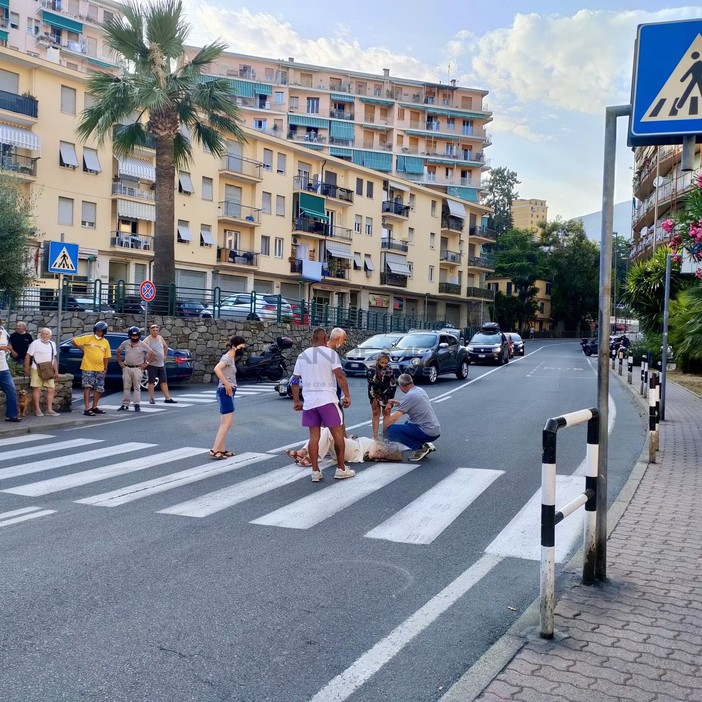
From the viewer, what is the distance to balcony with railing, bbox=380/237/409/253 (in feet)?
211

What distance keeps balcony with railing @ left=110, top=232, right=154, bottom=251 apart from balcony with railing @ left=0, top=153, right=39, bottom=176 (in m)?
5.47

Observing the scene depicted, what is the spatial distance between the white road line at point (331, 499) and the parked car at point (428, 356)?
43.4 feet

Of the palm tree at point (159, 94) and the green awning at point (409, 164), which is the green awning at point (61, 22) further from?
the palm tree at point (159, 94)

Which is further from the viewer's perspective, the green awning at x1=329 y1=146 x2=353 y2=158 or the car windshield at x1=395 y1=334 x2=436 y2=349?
the green awning at x1=329 y1=146 x2=353 y2=158

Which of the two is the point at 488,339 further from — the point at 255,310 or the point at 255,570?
the point at 255,570

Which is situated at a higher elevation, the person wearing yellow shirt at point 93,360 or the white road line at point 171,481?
the person wearing yellow shirt at point 93,360

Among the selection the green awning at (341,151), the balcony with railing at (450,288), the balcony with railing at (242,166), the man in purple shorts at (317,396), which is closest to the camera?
the man in purple shorts at (317,396)

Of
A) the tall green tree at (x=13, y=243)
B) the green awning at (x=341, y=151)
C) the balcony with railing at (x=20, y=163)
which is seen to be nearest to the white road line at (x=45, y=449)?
the tall green tree at (x=13, y=243)

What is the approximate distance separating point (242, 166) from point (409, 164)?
35.4 meters

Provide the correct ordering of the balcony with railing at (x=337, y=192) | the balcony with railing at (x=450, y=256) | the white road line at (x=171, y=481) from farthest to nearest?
the balcony with railing at (x=450, y=256) < the balcony with railing at (x=337, y=192) < the white road line at (x=171, y=481)

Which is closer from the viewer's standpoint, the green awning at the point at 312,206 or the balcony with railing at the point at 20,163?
the balcony with railing at the point at 20,163

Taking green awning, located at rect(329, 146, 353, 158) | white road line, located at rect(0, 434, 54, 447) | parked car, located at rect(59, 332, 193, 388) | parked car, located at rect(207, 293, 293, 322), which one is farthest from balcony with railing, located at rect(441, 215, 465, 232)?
white road line, located at rect(0, 434, 54, 447)

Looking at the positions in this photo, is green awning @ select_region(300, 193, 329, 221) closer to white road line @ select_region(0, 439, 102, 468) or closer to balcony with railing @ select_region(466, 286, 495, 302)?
balcony with railing @ select_region(466, 286, 495, 302)

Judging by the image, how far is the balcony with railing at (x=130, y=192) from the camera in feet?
137
